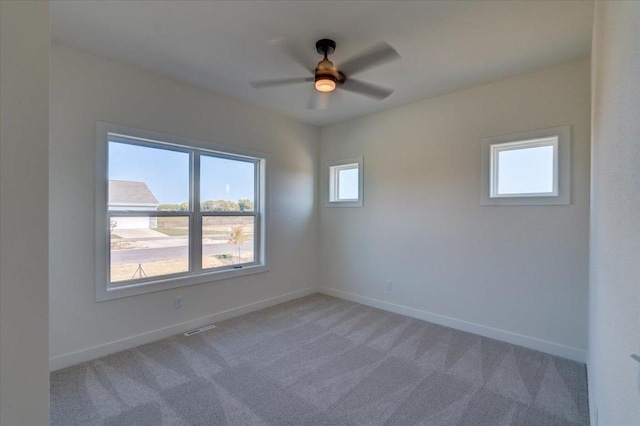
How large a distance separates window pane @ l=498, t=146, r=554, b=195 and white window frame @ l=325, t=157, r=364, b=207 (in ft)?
5.97

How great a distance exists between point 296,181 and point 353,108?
1.40m

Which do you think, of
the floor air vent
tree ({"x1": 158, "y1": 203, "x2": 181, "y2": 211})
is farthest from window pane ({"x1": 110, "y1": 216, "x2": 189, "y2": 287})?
the floor air vent

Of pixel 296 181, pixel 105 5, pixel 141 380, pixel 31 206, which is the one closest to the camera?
pixel 31 206

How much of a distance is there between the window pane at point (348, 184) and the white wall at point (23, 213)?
157 inches

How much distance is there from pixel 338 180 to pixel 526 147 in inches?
103

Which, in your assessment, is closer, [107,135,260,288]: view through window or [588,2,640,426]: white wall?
[588,2,640,426]: white wall

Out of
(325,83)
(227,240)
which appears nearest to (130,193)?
(227,240)

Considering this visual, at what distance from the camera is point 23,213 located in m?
0.73

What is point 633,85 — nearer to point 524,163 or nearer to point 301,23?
point 301,23

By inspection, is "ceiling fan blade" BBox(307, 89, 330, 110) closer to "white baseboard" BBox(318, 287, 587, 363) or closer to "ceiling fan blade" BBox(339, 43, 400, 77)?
"ceiling fan blade" BBox(339, 43, 400, 77)

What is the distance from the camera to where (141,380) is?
2385 mm

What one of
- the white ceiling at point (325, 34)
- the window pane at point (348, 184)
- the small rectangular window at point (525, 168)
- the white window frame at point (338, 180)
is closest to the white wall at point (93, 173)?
the white ceiling at point (325, 34)

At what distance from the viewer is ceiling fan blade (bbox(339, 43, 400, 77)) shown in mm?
1913

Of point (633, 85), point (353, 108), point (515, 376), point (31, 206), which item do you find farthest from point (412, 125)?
point (31, 206)
